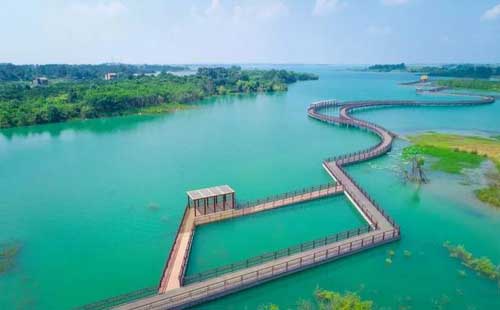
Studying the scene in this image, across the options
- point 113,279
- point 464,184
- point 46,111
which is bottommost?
point 113,279

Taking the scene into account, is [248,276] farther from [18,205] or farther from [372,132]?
[372,132]

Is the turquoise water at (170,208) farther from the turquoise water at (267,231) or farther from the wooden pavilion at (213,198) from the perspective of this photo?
the wooden pavilion at (213,198)

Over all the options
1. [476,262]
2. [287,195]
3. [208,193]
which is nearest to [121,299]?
[208,193]

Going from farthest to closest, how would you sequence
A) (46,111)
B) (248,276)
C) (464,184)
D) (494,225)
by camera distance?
(46,111) → (464,184) → (494,225) → (248,276)

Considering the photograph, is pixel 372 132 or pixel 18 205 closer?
pixel 18 205

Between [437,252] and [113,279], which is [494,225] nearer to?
[437,252]

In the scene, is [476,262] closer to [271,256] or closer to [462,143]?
[271,256]

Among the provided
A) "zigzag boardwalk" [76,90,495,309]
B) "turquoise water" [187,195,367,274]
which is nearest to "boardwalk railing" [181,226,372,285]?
"zigzag boardwalk" [76,90,495,309]

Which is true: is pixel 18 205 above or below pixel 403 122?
below

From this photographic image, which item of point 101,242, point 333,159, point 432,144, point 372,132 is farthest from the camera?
point 372,132

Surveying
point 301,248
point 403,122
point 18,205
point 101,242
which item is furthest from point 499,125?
point 18,205
